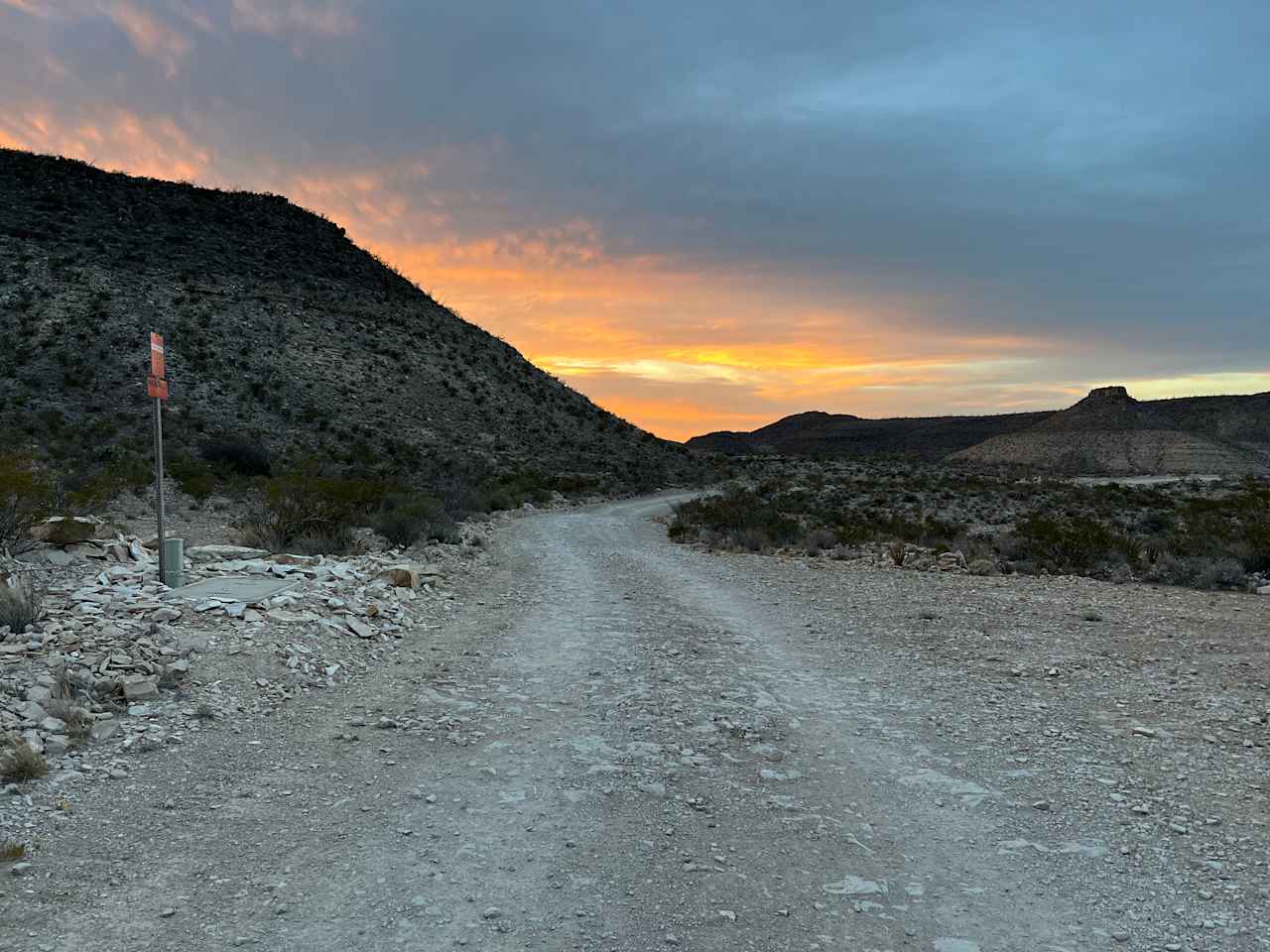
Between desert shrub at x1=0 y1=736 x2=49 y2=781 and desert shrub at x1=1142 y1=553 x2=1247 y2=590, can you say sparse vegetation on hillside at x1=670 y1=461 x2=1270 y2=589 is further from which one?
desert shrub at x1=0 y1=736 x2=49 y2=781

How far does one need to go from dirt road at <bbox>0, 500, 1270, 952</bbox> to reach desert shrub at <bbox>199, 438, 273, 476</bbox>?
1006 inches

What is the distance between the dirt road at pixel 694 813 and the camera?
4.06 m

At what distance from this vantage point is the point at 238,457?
107 feet

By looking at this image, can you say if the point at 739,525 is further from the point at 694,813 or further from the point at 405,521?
the point at 694,813

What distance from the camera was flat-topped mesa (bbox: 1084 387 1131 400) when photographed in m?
121

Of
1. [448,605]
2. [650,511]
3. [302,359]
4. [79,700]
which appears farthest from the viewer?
[302,359]

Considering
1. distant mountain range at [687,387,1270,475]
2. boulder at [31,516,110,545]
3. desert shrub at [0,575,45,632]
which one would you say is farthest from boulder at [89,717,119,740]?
distant mountain range at [687,387,1270,475]

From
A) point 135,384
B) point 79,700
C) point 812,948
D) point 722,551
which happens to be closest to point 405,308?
point 135,384

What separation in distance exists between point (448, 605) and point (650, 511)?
2048 cm

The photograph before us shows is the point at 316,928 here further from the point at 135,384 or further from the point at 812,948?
the point at 135,384

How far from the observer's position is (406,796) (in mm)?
5613

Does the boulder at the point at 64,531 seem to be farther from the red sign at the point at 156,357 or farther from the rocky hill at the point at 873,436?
the rocky hill at the point at 873,436

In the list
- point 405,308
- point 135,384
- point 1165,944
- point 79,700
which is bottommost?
point 1165,944

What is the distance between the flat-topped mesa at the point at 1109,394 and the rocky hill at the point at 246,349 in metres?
88.3
